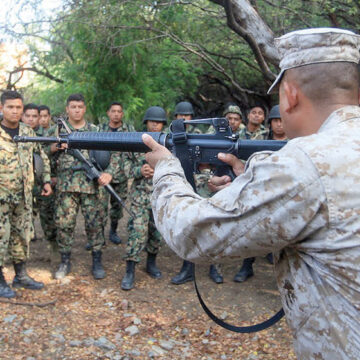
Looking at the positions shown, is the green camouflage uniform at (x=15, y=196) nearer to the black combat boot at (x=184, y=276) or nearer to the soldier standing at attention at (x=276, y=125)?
the black combat boot at (x=184, y=276)

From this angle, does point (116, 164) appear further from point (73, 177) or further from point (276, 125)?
point (276, 125)

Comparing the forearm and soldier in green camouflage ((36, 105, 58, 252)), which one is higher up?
the forearm

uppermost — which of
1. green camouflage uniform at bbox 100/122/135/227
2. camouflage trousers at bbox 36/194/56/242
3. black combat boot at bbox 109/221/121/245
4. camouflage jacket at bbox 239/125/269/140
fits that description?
camouflage jacket at bbox 239/125/269/140

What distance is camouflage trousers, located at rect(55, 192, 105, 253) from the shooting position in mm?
5238

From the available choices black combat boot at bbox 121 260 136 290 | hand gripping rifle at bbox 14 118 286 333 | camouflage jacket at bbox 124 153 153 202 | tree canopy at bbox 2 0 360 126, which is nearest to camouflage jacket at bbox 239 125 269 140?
tree canopy at bbox 2 0 360 126

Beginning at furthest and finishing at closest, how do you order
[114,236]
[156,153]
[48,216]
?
1. [114,236]
2. [48,216]
3. [156,153]

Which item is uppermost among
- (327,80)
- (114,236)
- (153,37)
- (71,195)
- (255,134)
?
(153,37)

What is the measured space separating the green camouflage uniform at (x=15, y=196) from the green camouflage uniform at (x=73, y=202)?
446mm

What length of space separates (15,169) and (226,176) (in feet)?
10.5

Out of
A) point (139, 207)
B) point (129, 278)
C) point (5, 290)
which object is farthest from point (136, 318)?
point (5, 290)

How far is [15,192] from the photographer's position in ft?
15.3

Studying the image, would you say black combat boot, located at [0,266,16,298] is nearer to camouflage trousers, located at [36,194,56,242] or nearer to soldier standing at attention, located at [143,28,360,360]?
camouflage trousers, located at [36,194,56,242]

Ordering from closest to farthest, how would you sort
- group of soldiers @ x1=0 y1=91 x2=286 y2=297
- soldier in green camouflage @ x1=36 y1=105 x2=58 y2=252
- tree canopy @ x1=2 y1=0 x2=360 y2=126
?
group of soldiers @ x1=0 y1=91 x2=286 y2=297 < soldier in green camouflage @ x1=36 y1=105 x2=58 y2=252 < tree canopy @ x1=2 y1=0 x2=360 y2=126

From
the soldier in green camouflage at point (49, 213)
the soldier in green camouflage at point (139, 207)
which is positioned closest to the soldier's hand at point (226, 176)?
the soldier in green camouflage at point (139, 207)
